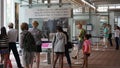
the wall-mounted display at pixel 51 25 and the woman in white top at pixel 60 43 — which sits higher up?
the wall-mounted display at pixel 51 25

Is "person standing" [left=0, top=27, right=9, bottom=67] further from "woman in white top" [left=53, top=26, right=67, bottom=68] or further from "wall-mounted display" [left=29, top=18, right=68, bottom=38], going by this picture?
"wall-mounted display" [left=29, top=18, right=68, bottom=38]

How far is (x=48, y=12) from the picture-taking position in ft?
39.4

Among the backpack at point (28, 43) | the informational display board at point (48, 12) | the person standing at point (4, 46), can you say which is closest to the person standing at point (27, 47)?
the backpack at point (28, 43)

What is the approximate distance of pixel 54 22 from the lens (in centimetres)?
1204

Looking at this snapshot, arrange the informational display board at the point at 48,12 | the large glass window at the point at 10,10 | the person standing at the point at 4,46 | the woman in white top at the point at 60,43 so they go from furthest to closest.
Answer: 1. the large glass window at the point at 10,10
2. the informational display board at the point at 48,12
3. the woman in white top at the point at 60,43
4. the person standing at the point at 4,46

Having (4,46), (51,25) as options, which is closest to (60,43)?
(4,46)

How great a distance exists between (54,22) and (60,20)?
0.79 ft

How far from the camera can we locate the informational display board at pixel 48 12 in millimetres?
11841

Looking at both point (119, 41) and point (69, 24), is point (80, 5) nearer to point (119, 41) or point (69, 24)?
point (119, 41)

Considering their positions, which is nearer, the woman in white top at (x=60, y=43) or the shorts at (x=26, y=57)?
the shorts at (x=26, y=57)

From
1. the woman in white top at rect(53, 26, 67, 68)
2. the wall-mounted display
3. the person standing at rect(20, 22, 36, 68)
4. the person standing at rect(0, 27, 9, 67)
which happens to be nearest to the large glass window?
the wall-mounted display

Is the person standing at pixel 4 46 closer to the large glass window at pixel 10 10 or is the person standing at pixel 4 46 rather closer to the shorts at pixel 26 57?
the shorts at pixel 26 57

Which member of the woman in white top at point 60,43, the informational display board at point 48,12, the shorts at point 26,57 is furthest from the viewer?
the informational display board at point 48,12

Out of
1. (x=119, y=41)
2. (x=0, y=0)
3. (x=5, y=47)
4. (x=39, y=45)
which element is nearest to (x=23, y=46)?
(x=5, y=47)
